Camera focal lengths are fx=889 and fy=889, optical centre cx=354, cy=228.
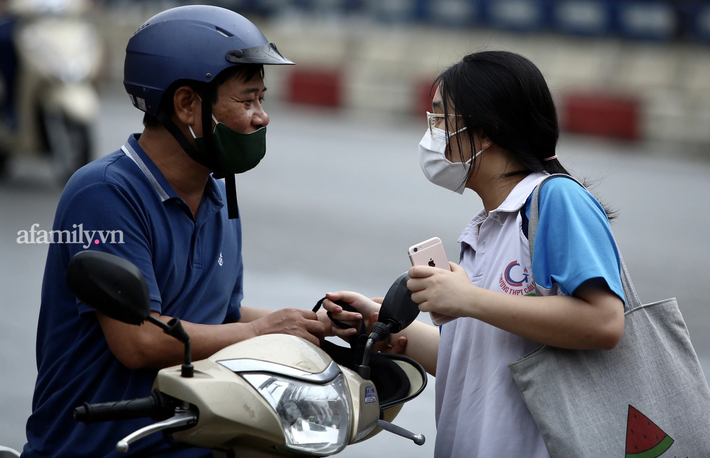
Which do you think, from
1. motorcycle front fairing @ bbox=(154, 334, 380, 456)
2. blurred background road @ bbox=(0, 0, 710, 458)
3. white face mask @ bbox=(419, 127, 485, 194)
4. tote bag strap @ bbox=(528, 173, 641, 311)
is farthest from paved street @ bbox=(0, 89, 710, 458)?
motorcycle front fairing @ bbox=(154, 334, 380, 456)

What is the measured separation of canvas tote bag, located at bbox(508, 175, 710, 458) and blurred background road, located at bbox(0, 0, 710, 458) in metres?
0.71

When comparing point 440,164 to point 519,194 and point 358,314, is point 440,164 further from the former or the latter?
point 358,314

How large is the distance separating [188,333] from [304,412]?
1.91 feet

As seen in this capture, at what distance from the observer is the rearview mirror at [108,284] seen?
1774mm

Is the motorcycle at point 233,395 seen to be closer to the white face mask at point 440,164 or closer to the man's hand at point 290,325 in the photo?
the man's hand at point 290,325

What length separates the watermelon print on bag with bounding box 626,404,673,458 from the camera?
2131 mm

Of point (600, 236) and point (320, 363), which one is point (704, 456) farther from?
point (320, 363)

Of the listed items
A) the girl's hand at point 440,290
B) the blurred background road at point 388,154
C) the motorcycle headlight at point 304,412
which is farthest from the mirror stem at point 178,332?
the blurred background road at point 388,154

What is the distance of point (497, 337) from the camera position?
91.4 inches

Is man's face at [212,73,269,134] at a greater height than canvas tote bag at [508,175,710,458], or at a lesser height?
greater

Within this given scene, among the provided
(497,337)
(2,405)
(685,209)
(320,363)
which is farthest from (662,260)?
(320,363)

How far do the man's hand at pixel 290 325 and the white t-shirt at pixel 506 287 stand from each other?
1.31ft

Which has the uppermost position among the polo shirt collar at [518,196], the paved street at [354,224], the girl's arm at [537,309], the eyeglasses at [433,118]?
the eyeglasses at [433,118]

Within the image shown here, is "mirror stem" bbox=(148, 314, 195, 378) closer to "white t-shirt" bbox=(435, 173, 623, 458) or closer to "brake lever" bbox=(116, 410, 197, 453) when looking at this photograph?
"brake lever" bbox=(116, 410, 197, 453)
